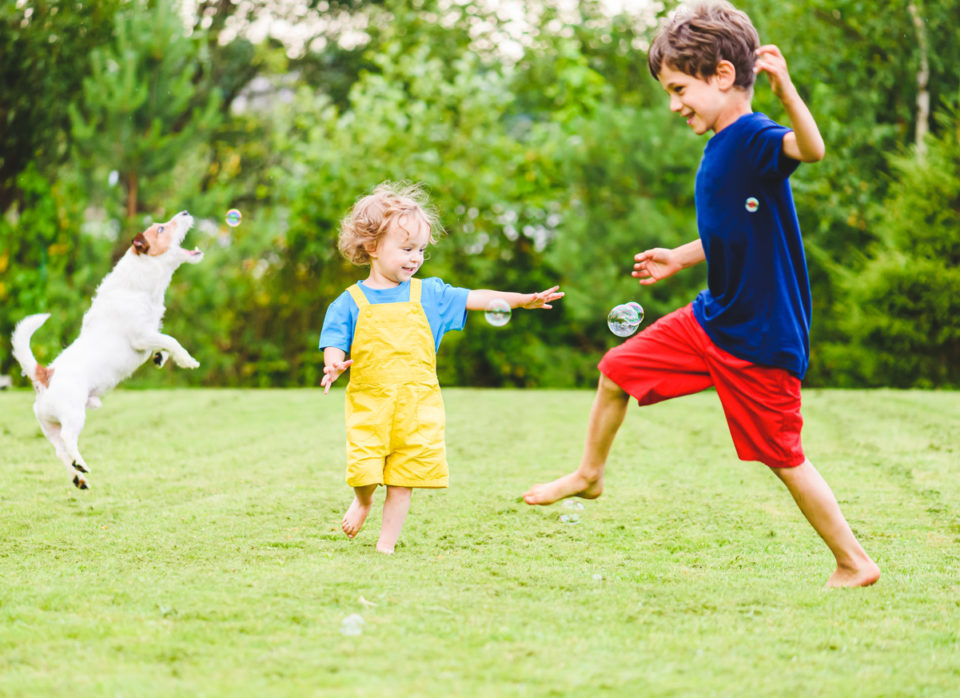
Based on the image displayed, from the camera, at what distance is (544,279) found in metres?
18.1

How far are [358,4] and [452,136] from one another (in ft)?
25.0

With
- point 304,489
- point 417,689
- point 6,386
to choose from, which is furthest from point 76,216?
point 417,689

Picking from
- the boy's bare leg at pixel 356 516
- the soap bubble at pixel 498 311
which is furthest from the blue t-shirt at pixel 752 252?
the boy's bare leg at pixel 356 516

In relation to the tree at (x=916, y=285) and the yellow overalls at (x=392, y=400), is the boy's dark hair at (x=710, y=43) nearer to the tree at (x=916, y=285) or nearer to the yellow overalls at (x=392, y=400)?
the yellow overalls at (x=392, y=400)

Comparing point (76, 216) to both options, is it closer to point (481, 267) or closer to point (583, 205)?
point (481, 267)

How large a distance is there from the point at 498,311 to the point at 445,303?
0.76 ft

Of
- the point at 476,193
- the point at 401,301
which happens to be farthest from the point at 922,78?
the point at 401,301

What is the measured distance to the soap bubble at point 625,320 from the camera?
408cm

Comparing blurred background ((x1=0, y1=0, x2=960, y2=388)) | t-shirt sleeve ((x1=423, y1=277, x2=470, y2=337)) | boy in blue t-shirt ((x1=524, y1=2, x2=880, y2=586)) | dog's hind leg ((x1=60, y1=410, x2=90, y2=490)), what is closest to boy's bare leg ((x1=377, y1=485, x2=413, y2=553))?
t-shirt sleeve ((x1=423, y1=277, x2=470, y2=337))

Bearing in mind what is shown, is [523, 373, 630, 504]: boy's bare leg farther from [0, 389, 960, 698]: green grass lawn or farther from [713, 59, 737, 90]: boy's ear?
[713, 59, 737, 90]: boy's ear

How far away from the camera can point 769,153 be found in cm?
312

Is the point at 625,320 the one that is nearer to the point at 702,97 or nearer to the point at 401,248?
the point at 401,248

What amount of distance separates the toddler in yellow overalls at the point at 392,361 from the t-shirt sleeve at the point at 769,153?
106cm

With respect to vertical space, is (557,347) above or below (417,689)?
below
